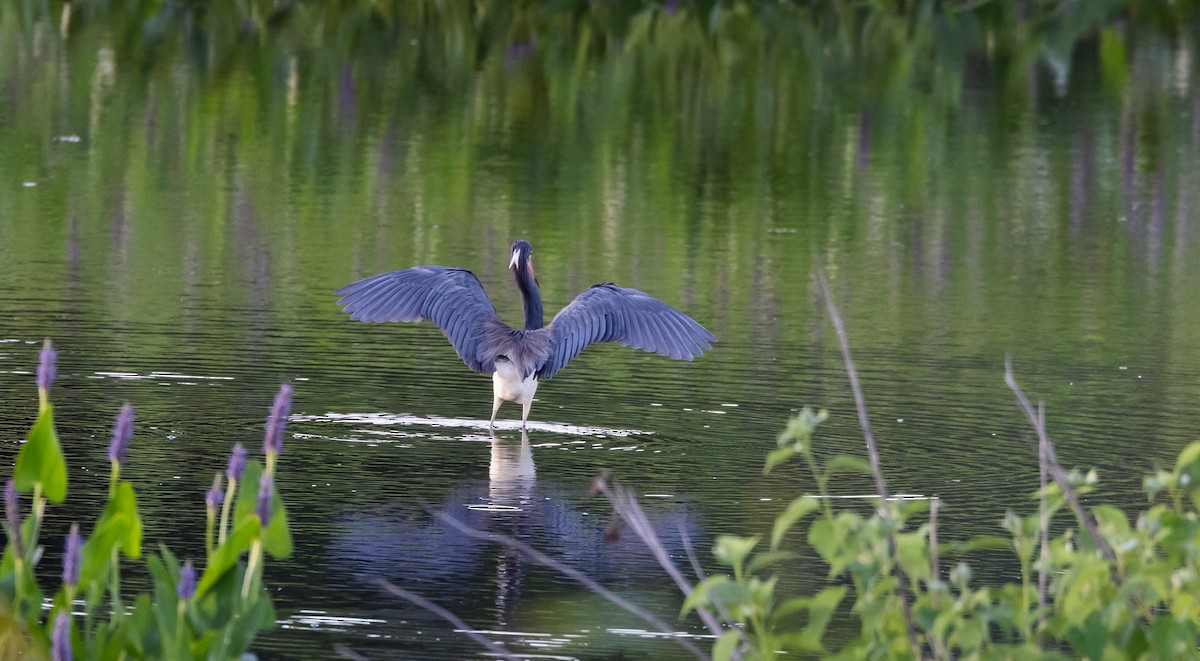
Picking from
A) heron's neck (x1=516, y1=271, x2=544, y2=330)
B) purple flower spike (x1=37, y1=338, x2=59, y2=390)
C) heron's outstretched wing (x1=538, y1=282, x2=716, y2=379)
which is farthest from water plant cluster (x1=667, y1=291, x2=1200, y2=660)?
heron's neck (x1=516, y1=271, x2=544, y2=330)

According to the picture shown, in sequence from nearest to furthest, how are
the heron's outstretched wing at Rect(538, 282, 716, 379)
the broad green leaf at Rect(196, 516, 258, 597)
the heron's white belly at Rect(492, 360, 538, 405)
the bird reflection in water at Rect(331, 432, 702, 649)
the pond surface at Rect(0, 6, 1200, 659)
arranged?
the broad green leaf at Rect(196, 516, 258, 597), the bird reflection in water at Rect(331, 432, 702, 649), the pond surface at Rect(0, 6, 1200, 659), the heron's white belly at Rect(492, 360, 538, 405), the heron's outstretched wing at Rect(538, 282, 716, 379)

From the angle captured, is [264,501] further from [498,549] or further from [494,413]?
[494,413]

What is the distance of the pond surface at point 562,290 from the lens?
7.88 m

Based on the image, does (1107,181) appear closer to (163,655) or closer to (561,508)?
(561,508)

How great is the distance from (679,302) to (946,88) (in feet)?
43.6

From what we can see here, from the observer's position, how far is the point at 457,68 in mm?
26062

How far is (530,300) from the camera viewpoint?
33.7 feet

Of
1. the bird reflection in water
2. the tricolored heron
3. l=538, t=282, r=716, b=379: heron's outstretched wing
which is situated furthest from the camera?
l=538, t=282, r=716, b=379: heron's outstretched wing

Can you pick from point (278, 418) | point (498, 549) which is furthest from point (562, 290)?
point (278, 418)

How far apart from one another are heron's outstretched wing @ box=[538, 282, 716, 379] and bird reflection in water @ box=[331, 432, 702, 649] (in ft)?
3.65

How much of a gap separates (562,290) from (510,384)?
4.00m

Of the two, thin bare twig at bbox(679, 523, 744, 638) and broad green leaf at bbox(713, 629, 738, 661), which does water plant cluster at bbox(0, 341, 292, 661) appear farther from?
broad green leaf at bbox(713, 629, 738, 661)

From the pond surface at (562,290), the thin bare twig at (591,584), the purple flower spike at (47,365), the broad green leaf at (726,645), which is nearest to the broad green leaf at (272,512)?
the thin bare twig at (591,584)

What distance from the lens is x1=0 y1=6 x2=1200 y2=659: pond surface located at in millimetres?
7879
